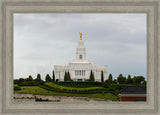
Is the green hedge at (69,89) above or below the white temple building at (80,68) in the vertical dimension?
below

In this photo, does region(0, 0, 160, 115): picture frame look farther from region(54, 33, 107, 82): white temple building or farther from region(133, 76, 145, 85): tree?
region(54, 33, 107, 82): white temple building

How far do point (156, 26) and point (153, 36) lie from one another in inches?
4.7

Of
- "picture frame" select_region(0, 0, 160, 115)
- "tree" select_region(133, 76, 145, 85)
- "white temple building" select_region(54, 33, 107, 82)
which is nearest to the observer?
"picture frame" select_region(0, 0, 160, 115)

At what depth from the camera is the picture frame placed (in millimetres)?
2338

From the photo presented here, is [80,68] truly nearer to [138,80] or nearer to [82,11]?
[138,80]

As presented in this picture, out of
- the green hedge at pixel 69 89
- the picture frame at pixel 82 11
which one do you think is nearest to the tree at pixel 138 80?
the green hedge at pixel 69 89

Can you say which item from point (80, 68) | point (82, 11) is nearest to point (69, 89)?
point (82, 11)

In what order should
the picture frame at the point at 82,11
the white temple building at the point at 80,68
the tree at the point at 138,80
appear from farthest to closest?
the white temple building at the point at 80,68 → the tree at the point at 138,80 → the picture frame at the point at 82,11

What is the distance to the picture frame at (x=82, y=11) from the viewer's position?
234cm

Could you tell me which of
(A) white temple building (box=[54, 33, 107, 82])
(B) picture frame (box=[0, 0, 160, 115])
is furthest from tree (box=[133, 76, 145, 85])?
(B) picture frame (box=[0, 0, 160, 115])

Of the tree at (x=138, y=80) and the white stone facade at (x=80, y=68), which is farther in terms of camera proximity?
the white stone facade at (x=80, y=68)

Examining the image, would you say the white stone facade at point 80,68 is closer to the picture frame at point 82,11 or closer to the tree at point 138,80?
the tree at point 138,80


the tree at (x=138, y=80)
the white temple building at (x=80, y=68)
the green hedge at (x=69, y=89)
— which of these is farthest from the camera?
the white temple building at (x=80, y=68)

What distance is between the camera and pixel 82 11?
2.38 m
